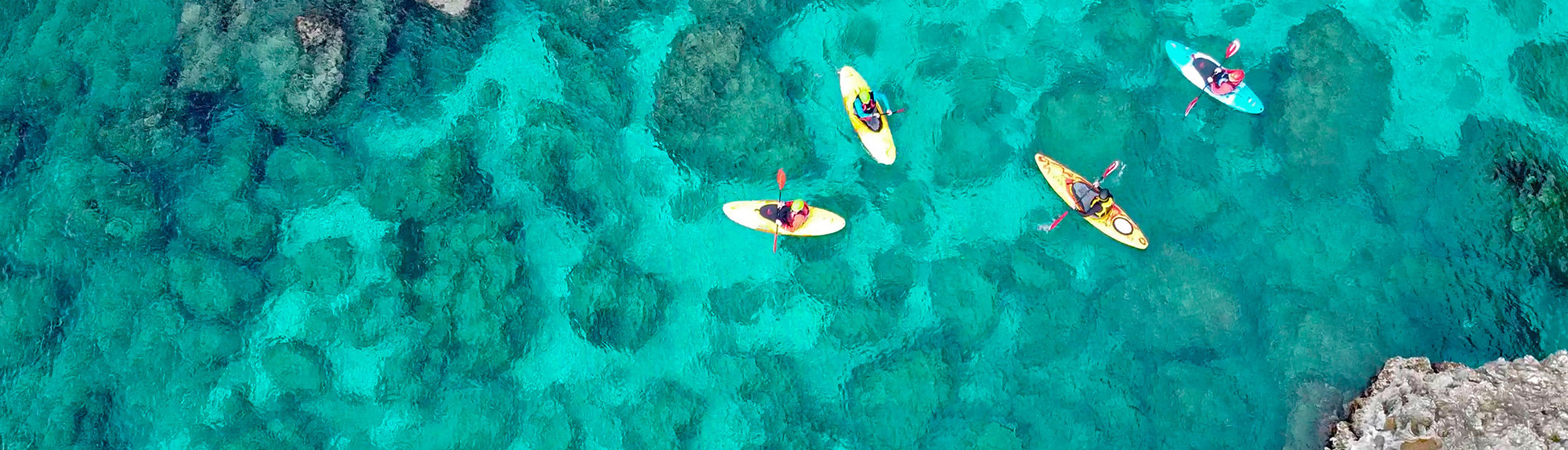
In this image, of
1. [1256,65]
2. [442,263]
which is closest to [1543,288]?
[1256,65]

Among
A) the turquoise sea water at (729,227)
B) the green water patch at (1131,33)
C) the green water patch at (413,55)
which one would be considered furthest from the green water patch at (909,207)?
the green water patch at (413,55)

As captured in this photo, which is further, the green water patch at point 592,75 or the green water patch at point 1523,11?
the green water patch at point 1523,11

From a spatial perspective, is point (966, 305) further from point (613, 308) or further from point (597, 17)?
point (597, 17)

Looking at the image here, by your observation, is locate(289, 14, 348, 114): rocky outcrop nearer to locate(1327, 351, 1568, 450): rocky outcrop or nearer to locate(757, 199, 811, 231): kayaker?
locate(757, 199, 811, 231): kayaker

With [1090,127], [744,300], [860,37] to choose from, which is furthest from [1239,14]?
[744,300]

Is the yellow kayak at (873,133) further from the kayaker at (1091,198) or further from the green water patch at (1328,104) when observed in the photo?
the green water patch at (1328,104)

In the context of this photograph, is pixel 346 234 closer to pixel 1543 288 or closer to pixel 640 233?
pixel 640 233
